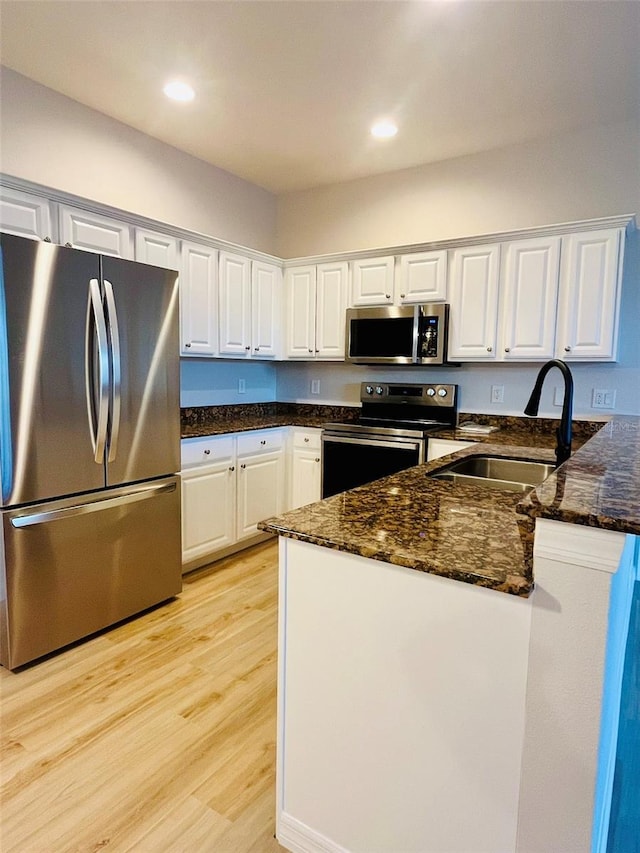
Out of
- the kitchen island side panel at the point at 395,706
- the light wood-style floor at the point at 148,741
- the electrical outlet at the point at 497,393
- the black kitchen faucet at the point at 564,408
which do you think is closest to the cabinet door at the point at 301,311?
the electrical outlet at the point at 497,393

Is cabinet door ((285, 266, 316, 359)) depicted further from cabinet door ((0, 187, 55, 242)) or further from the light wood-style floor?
the light wood-style floor

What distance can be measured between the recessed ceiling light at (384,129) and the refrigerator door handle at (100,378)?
6.43 ft

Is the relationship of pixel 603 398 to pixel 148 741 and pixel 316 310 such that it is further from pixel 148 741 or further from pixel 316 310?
pixel 148 741

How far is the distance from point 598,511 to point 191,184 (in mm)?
3607

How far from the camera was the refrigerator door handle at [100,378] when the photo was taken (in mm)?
2236

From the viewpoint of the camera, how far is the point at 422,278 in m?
3.37

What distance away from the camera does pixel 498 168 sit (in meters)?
3.37

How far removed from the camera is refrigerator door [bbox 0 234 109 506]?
198cm

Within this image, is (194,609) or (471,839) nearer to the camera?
(471,839)

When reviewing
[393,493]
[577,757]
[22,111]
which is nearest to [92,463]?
[393,493]

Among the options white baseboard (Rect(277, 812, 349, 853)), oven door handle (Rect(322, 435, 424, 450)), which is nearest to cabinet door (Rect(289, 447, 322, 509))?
oven door handle (Rect(322, 435, 424, 450))

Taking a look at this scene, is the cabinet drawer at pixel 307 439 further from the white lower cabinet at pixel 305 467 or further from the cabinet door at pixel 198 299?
the cabinet door at pixel 198 299

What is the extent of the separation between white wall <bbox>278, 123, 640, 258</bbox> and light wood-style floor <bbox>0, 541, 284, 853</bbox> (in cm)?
296

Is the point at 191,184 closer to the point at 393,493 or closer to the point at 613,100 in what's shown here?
the point at 613,100
